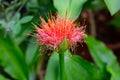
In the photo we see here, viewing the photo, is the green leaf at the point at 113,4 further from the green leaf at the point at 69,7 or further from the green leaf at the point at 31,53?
the green leaf at the point at 31,53

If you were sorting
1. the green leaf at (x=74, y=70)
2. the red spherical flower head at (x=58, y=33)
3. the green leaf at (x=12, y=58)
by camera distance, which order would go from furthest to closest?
1. the green leaf at (x=12, y=58)
2. the green leaf at (x=74, y=70)
3. the red spherical flower head at (x=58, y=33)

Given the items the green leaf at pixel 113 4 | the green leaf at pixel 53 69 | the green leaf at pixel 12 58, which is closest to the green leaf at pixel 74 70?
the green leaf at pixel 53 69

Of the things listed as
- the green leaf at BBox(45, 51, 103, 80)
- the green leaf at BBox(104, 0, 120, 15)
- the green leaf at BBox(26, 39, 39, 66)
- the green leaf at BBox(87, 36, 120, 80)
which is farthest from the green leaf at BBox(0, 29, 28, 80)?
the green leaf at BBox(104, 0, 120, 15)

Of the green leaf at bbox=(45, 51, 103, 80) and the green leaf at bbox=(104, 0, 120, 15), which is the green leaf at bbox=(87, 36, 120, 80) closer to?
the green leaf at bbox=(45, 51, 103, 80)

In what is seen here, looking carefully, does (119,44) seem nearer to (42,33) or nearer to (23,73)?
(23,73)

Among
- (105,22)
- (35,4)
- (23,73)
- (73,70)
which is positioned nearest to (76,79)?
(73,70)

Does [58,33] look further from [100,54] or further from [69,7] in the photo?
[100,54]

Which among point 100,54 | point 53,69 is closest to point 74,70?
point 53,69
